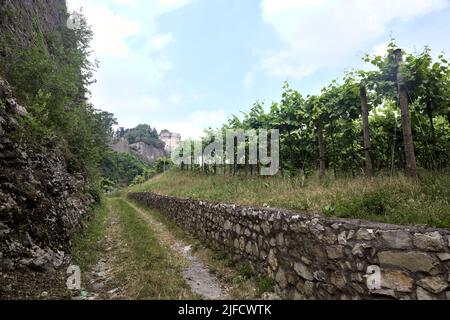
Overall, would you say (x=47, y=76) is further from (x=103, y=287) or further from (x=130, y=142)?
(x=130, y=142)

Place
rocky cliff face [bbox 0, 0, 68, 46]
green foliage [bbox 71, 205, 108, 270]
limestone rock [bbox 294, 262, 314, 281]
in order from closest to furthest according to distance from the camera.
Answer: limestone rock [bbox 294, 262, 314, 281]
green foliage [bbox 71, 205, 108, 270]
rocky cliff face [bbox 0, 0, 68, 46]

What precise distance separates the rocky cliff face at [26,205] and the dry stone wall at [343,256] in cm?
427

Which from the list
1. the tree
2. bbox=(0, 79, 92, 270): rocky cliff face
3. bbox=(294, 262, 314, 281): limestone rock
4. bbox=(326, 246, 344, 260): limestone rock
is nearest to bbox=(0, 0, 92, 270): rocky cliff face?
bbox=(0, 79, 92, 270): rocky cliff face

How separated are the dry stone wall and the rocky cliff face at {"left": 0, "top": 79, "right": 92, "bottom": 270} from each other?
427 cm

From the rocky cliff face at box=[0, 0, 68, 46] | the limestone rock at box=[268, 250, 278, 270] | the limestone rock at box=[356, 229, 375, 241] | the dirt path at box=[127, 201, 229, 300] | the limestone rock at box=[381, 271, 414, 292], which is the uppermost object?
the rocky cliff face at box=[0, 0, 68, 46]

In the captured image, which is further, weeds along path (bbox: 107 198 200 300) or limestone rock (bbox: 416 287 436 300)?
weeds along path (bbox: 107 198 200 300)

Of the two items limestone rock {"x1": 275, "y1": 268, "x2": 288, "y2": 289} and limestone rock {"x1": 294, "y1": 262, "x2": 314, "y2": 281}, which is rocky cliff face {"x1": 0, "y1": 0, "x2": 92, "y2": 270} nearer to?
limestone rock {"x1": 275, "y1": 268, "x2": 288, "y2": 289}

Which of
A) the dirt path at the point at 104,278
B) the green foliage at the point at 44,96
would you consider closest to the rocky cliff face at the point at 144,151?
the green foliage at the point at 44,96

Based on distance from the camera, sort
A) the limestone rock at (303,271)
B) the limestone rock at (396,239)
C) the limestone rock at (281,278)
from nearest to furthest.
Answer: the limestone rock at (396,239), the limestone rock at (303,271), the limestone rock at (281,278)

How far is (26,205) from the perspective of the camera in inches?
232

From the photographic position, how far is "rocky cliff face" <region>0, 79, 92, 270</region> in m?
5.18

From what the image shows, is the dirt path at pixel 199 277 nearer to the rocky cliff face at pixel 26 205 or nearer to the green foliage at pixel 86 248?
the green foliage at pixel 86 248

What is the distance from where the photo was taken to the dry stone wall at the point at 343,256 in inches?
114
